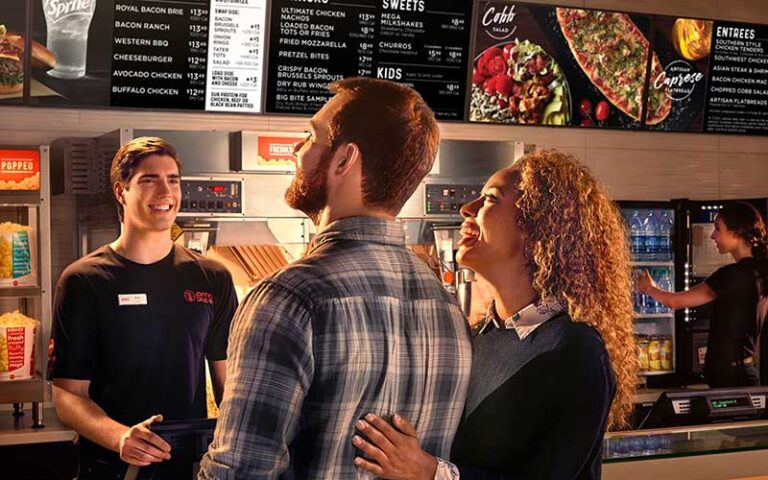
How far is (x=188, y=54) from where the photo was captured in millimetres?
4949

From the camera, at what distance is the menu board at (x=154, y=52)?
4.73m

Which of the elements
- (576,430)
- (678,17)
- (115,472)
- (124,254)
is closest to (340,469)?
(576,430)

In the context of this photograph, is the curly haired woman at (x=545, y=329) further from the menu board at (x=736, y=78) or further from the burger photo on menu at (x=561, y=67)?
the menu board at (x=736, y=78)

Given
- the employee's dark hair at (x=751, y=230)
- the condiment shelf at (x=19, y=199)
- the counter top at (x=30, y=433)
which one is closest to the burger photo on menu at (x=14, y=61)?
the condiment shelf at (x=19, y=199)

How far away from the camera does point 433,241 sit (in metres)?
4.87

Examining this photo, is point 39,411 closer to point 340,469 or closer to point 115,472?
point 115,472

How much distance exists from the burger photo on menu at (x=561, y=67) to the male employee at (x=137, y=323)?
2177 millimetres

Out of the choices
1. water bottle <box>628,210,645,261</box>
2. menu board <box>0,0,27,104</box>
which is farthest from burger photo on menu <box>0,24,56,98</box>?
water bottle <box>628,210,645,261</box>

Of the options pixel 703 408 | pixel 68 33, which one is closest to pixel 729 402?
pixel 703 408

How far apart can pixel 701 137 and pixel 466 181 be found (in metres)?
2.16

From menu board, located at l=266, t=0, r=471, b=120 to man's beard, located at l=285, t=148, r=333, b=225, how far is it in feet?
11.8

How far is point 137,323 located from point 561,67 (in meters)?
3.02

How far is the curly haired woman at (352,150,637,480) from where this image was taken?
1779 mm

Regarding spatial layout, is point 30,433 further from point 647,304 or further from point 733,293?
point 733,293
